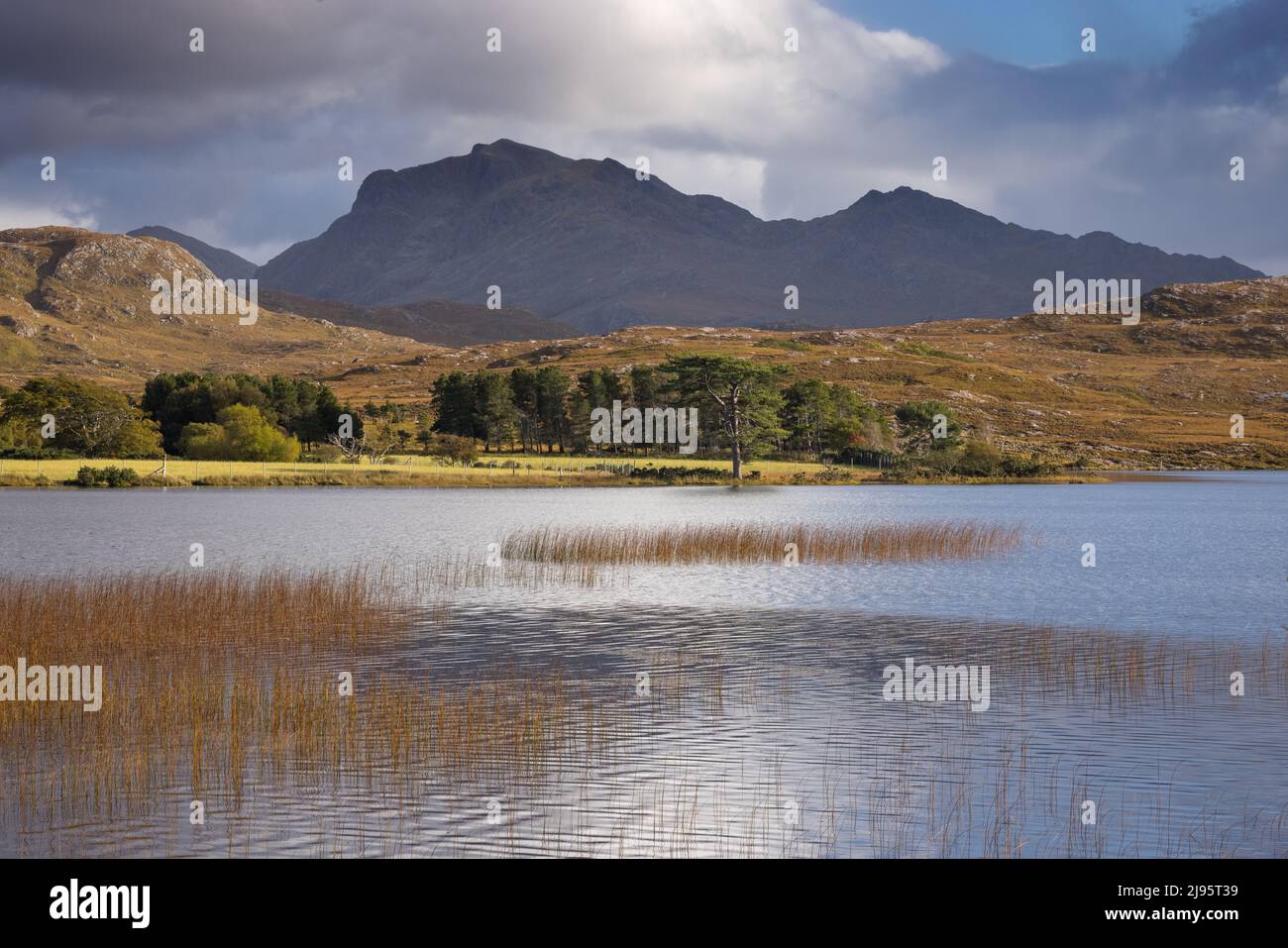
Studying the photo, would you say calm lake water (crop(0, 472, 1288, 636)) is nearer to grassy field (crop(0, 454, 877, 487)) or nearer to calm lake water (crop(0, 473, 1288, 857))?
calm lake water (crop(0, 473, 1288, 857))

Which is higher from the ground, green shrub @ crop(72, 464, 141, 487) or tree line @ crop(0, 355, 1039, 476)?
tree line @ crop(0, 355, 1039, 476)

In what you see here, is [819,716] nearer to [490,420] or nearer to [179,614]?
[179,614]

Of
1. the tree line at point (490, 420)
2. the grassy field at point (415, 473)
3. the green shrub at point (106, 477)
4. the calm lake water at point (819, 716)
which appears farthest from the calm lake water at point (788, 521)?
the tree line at point (490, 420)

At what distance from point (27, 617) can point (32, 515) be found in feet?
144

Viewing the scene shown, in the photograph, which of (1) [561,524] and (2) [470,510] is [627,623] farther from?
(2) [470,510]

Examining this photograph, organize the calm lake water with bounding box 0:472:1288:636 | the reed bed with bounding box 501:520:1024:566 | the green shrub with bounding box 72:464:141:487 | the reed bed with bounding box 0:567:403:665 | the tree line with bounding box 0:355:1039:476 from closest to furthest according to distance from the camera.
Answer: the reed bed with bounding box 0:567:403:665, the calm lake water with bounding box 0:472:1288:636, the reed bed with bounding box 501:520:1024:566, the green shrub with bounding box 72:464:141:487, the tree line with bounding box 0:355:1039:476

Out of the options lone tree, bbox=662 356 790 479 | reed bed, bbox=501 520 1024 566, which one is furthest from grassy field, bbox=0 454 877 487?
reed bed, bbox=501 520 1024 566

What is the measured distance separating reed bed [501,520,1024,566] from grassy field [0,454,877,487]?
57831 mm

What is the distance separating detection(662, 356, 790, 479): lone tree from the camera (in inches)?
5084

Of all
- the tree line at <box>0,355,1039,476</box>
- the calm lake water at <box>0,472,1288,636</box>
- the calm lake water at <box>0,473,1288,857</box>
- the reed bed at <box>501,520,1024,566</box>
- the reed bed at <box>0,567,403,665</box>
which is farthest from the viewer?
the tree line at <box>0,355,1039,476</box>
